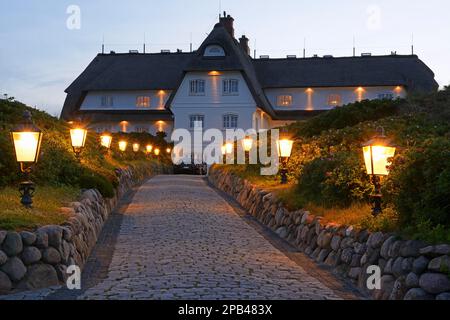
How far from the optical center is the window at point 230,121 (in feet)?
174

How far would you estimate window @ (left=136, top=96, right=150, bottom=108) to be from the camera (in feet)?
195

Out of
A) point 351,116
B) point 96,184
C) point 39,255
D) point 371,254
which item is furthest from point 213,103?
point 39,255

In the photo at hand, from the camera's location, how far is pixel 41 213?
1095 centimetres

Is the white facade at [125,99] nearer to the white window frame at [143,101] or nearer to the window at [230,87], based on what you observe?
the white window frame at [143,101]

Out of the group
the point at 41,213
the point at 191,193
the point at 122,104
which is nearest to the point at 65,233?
the point at 41,213

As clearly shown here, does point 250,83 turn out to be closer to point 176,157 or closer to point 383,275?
point 176,157

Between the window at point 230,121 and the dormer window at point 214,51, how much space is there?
4901 mm

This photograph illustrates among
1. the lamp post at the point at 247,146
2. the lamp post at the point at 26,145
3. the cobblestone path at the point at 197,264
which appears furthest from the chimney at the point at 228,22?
the lamp post at the point at 26,145

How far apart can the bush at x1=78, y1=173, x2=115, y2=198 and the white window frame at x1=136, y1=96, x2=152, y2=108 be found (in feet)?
137

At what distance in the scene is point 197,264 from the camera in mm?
10570

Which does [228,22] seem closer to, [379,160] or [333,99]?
[333,99]

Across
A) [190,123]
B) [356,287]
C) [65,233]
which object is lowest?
[356,287]
